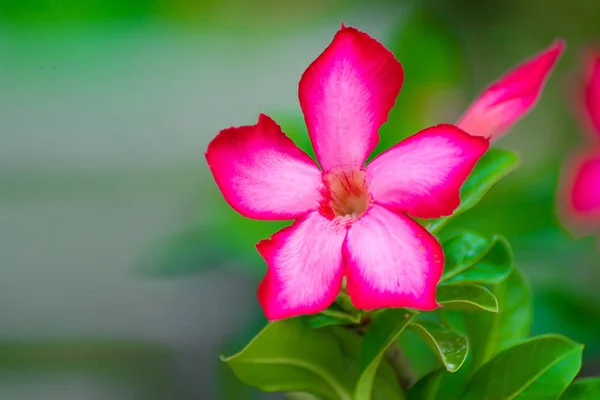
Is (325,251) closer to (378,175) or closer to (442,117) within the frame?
(378,175)

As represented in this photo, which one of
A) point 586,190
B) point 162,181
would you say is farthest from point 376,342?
point 162,181

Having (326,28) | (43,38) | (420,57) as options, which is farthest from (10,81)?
(420,57)

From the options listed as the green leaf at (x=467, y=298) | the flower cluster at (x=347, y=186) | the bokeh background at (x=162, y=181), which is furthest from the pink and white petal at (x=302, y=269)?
the bokeh background at (x=162, y=181)

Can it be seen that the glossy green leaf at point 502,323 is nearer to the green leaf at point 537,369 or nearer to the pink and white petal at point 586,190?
the green leaf at point 537,369

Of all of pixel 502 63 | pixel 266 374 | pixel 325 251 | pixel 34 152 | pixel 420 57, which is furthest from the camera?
pixel 502 63

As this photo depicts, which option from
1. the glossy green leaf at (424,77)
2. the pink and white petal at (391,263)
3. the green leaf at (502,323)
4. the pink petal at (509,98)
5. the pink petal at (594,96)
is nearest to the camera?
the pink and white petal at (391,263)

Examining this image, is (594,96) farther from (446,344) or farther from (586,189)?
(446,344)

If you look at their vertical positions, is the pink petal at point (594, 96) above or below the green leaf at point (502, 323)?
above
